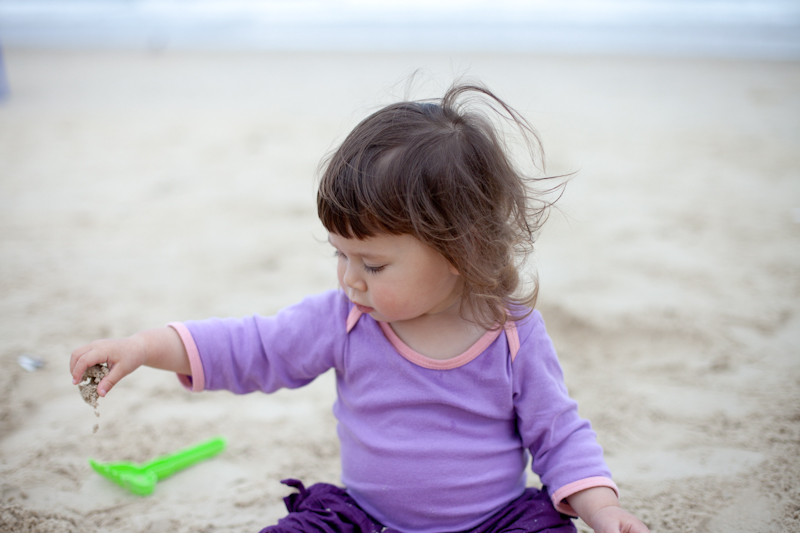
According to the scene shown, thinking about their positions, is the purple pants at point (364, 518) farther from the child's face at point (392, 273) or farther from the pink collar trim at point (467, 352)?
the child's face at point (392, 273)

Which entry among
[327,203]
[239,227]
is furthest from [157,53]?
[327,203]

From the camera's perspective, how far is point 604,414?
6.66 feet

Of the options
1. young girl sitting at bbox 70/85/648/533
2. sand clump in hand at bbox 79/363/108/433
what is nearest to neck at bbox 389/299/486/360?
young girl sitting at bbox 70/85/648/533

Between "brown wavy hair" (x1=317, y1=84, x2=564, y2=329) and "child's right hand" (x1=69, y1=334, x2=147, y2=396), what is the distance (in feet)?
1.46

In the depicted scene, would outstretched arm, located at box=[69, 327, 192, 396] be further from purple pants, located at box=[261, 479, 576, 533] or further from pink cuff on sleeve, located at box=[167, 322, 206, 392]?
purple pants, located at box=[261, 479, 576, 533]

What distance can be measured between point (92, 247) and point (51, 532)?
1.83m

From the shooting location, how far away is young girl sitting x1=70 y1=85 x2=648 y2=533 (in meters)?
1.21

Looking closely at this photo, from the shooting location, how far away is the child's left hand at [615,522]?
117cm

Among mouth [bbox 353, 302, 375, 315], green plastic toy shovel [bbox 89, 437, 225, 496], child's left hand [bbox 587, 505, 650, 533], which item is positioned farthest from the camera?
green plastic toy shovel [bbox 89, 437, 225, 496]

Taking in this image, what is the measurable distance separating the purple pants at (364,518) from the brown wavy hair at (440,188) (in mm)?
380

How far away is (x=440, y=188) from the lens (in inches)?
47.1

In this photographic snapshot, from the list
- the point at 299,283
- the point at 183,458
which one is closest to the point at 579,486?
the point at 183,458

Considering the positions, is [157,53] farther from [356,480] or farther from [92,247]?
[356,480]

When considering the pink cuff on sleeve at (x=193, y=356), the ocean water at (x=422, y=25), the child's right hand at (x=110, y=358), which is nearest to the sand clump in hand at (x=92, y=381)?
the child's right hand at (x=110, y=358)
